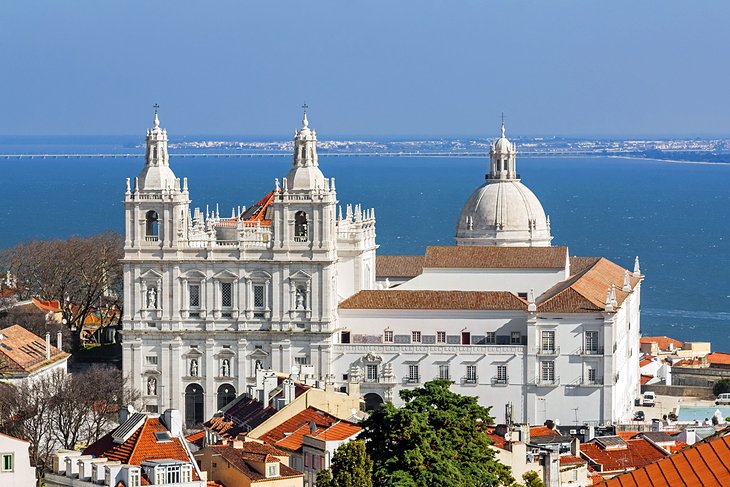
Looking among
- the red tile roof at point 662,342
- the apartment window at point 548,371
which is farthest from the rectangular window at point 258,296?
the red tile roof at point 662,342

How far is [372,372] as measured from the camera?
240 feet

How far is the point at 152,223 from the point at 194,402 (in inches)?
243

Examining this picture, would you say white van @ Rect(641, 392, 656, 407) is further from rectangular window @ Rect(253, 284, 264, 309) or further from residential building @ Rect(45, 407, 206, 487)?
residential building @ Rect(45, 407, 206, 487)

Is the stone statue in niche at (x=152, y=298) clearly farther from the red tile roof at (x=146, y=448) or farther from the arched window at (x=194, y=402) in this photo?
the red tile roof at (x=146, y=448)

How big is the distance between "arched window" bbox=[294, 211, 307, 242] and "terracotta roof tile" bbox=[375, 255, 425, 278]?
9.42 m

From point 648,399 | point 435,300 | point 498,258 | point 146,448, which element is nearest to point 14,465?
point 146,448

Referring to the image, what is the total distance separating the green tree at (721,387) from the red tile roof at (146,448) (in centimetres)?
4086

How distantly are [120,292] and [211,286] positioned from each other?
19.3 m

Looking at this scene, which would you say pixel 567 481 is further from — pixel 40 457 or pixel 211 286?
pixel 211 286

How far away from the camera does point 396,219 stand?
193 m

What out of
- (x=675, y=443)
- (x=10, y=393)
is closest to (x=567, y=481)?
(x=675, y=443)

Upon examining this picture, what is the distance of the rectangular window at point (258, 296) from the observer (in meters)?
74.3

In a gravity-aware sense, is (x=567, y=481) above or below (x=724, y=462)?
below

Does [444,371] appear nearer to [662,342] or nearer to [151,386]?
[151,386]
